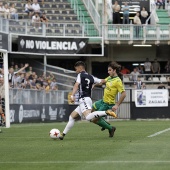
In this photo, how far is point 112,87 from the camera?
17188 millimetres

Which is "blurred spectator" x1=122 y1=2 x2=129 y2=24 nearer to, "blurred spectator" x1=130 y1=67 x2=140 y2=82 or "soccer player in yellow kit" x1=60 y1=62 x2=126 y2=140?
"blurred spectator" x1=130 y1=67 x2=140 y2=82

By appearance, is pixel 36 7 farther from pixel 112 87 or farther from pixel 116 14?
pixel 112 87

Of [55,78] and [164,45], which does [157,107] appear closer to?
[55,78]

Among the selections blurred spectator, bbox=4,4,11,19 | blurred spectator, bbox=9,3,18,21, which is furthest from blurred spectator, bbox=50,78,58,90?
blurred spectator, bbox=4,4,11,19

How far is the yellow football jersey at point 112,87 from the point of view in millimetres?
17094

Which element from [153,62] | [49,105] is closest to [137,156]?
[49,105]

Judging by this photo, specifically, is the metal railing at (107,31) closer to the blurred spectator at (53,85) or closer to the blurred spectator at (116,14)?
the blurred spectator at (116,14)

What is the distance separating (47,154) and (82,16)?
29.3m

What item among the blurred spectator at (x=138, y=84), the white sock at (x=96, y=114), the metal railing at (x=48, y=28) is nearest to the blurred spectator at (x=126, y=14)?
the metal railing at (x=48, y=28)

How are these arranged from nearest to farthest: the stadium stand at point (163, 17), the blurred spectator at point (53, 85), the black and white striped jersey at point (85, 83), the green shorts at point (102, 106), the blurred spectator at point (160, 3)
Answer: the black and white striped jersey at point (85, 83), the green shorts at point (102, 106), the blurred spectator at point (53, 85), the stadium stand at point (163, 17), the blurred spectator at point (160, 3)

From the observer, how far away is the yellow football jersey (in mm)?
17094

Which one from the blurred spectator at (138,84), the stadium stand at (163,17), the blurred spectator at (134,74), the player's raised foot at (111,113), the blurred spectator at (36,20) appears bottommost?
the blurred spectator at (138,84)

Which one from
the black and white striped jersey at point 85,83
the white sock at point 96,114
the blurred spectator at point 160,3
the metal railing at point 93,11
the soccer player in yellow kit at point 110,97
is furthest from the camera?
the blurred spectator at point 160,3

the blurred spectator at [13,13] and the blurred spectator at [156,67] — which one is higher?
the blurred spectator at [13,13]
